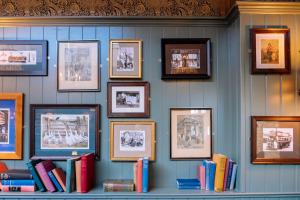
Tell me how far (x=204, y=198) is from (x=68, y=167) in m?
1.06

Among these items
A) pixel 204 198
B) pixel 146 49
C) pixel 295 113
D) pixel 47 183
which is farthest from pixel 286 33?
pixel 47 183

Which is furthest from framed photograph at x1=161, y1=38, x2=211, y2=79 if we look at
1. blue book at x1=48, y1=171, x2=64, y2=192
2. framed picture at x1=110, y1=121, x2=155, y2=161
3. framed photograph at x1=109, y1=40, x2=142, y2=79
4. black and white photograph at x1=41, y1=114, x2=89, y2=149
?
blue book at x1=48, y1=171, x2=64, y2=192

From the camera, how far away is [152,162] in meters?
2.70

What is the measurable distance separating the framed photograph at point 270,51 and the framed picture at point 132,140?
3.21ft

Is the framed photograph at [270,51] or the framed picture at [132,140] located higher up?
the framed photograph at [270,51]

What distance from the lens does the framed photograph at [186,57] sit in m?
2.72

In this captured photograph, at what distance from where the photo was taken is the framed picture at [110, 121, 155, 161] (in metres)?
2.70

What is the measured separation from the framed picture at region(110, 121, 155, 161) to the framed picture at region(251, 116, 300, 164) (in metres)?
0.83

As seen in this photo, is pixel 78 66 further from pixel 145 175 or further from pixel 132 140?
pixel 145 175

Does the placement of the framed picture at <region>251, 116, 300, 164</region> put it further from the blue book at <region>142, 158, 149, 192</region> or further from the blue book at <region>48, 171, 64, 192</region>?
the blue book at <region>48, 171, 64, 192</region>

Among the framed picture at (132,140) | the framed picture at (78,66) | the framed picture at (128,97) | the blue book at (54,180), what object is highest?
the framed picture at (78,66)

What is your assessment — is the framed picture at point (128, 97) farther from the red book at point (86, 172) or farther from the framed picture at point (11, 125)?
the framed picture at point (11, 125)

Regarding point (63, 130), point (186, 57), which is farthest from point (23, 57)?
point (186, 57)

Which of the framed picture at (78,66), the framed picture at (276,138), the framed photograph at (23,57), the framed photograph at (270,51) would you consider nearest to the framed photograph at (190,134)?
the framed picture at (276,138)
